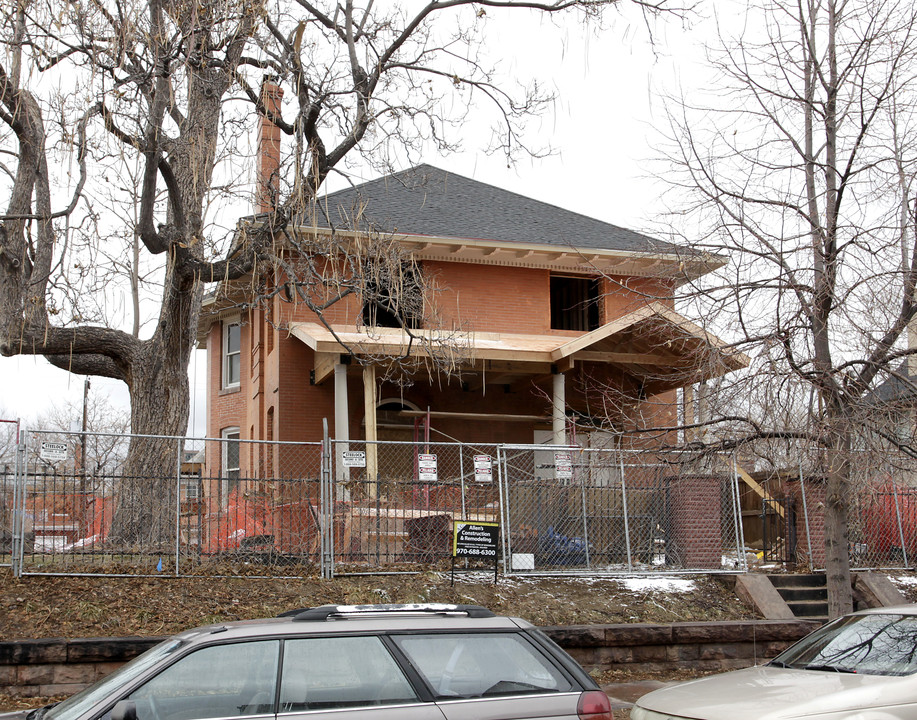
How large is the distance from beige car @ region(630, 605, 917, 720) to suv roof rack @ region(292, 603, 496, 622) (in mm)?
1816

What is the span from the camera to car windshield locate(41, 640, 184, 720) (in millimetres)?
4735

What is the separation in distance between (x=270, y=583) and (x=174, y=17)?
673 cm

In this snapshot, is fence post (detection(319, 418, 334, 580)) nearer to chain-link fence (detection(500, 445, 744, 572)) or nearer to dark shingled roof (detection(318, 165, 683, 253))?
chain-link fence (detection(500, 445, 744, 572))

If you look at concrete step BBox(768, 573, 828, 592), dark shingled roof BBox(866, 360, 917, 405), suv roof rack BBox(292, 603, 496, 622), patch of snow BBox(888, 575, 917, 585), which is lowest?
patch of snow BBox(888, 575, 917, 585)

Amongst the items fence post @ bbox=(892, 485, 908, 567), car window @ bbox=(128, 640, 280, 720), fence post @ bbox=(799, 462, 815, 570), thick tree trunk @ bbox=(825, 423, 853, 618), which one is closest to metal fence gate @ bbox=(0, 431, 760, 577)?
fence post @ bbox=(799, 462, 815, 570)

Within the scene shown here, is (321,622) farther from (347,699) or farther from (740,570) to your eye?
(740,570)

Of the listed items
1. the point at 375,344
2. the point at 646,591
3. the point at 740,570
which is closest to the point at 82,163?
the point at 375,344

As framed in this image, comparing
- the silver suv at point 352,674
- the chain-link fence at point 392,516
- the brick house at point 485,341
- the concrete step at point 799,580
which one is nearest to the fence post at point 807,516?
the chain-link fence at point 392,516

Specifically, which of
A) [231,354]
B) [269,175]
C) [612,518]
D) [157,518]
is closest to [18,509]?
[157,518]

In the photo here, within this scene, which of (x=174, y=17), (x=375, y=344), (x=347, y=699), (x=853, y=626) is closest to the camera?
(x=347, y=699)

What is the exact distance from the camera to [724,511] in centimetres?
1434

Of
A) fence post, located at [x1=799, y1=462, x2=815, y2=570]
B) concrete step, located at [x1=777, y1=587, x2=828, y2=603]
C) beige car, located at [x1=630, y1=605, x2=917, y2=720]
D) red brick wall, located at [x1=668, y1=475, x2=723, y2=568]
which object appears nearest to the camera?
beige car, located at [x1=630, y1=605, x2=917, y2=720]

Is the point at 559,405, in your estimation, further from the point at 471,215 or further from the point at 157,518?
the point at 157,518

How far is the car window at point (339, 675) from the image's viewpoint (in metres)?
4.86
